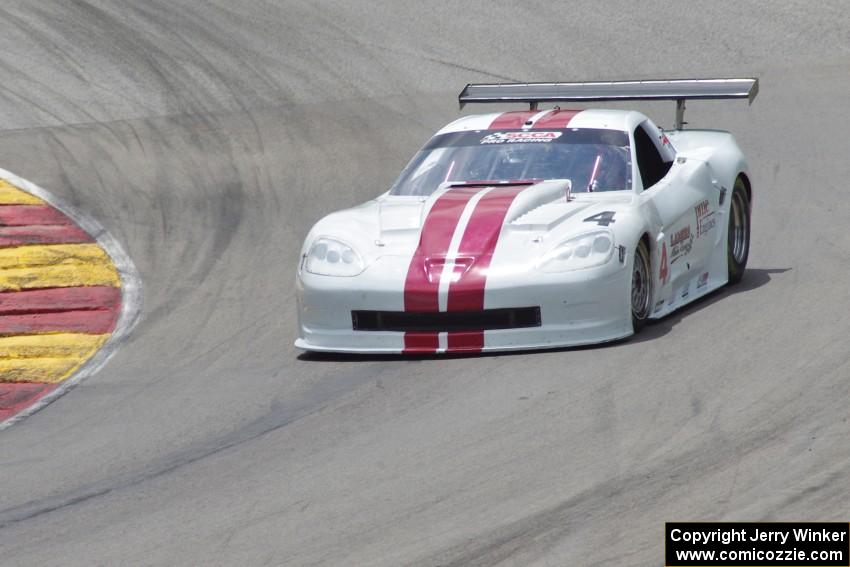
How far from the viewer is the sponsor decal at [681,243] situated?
8.35 meters

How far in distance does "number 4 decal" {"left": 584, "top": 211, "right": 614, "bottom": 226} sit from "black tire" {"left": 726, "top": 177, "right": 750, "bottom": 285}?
147 cm

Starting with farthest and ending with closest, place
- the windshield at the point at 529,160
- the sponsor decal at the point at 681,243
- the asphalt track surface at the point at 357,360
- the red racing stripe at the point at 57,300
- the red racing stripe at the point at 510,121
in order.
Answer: the red racing stripe at the point at 57,300 → the red racing stripe at the point at 510,121 → the windshield at the point at 529,160 → the sponsor decal at the point at 681,243 → the asphalt track surface at the point at 357,360

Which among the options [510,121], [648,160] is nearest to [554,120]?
[510,121]

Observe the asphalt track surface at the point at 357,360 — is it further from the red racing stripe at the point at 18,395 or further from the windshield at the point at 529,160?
the windshield at the point at 529,160

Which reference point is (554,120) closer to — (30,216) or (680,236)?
(680,236)

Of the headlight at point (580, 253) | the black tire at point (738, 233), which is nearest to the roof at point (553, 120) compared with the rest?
the black tire at point (738, 233)

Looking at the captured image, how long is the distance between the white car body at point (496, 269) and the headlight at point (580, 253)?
1 cm

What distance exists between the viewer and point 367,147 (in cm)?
1350

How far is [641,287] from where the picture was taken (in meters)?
7.92

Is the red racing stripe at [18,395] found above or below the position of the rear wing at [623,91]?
below

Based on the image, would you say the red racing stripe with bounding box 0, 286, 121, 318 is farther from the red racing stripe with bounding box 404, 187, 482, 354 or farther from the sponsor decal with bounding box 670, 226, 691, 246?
the sponsor decal with bounding box 670, 226, 691, 246

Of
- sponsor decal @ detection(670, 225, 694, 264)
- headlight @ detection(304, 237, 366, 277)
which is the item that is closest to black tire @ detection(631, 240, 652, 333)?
sponsor decal @ detection(670, 225, 694, 264)

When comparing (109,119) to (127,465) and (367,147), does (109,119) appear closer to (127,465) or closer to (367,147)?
(367,147)

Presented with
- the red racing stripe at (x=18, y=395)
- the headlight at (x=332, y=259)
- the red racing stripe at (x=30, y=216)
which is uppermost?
the headlight at (x=332, y=259)
